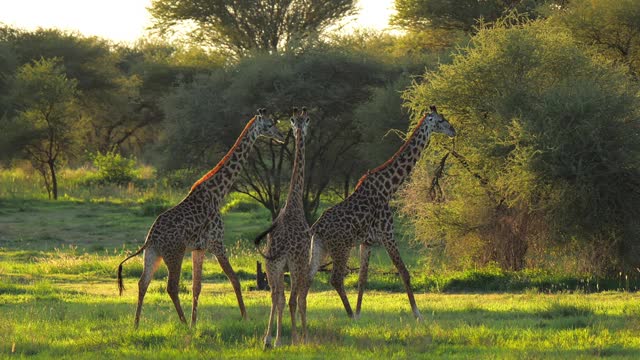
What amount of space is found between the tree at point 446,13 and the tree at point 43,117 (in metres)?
11.6

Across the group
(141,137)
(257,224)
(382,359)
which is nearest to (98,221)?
(257,224)

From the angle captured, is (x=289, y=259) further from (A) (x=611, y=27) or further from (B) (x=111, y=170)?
(B) (x=111, y=170)

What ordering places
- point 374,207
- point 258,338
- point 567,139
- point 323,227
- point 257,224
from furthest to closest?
point 257,224 < point 567,139 < point 374,207 < point 323,227 < point 258,338

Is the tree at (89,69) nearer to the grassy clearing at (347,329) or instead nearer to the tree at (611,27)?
the tree at (611,27)

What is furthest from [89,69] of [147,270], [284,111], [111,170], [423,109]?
[147,270]

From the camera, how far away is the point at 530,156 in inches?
672

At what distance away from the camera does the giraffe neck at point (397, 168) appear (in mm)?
12945

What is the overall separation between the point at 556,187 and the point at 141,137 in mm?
38696

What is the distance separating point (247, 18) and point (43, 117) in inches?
426

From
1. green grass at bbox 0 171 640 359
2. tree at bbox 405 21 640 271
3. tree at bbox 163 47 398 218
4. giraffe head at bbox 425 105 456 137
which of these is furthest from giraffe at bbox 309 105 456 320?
tree at bbox 163 47 398 218

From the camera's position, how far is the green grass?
1004 cm

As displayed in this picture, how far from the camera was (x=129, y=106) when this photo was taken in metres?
45.0

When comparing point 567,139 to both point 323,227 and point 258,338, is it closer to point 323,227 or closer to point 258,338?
point 323,227

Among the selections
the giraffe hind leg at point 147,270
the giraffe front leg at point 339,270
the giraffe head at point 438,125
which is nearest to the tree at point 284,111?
the giraffe head at point 438,125
